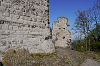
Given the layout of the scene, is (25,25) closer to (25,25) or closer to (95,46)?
(25,25)

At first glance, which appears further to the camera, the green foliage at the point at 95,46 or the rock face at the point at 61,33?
the rock face at the point at 61,33

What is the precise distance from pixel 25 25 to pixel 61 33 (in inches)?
402

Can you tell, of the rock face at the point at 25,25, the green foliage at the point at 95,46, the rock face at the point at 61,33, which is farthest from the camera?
the rock face at the point at 61,33

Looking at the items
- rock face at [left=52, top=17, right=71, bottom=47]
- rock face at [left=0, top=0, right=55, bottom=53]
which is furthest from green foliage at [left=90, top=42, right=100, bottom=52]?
rock face at [left=0, top=0, right=55, bottom=53]

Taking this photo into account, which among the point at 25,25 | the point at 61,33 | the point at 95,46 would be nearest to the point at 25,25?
the point at 25,25

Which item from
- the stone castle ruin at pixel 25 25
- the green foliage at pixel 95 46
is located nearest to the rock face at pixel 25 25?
the stone castle ruin at pixel 25 25

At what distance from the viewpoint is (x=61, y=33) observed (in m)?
13.6

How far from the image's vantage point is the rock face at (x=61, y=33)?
13126 millimetres

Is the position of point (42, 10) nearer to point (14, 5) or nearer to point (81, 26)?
point (14, 5)

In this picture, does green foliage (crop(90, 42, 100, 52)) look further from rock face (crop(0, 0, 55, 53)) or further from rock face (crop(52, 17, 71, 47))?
rock face (crop(0, 0, 55, 53))

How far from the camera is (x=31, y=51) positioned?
393 centimetres

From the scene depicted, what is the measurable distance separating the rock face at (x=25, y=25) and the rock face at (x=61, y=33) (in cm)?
884

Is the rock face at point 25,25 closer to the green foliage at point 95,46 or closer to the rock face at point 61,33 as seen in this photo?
the green foliage at point 95,46

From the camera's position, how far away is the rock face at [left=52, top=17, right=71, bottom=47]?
13.1 metres
